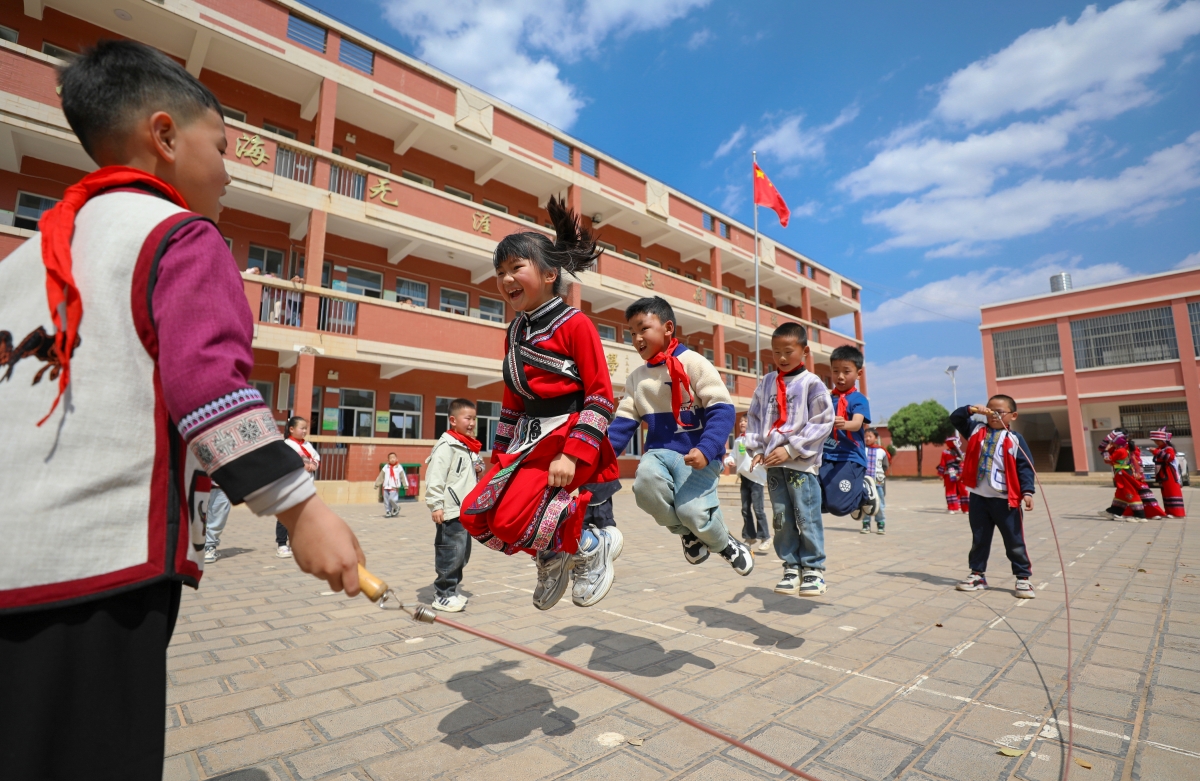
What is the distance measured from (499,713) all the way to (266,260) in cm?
1715

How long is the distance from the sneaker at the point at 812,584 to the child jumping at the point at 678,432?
66 centimetres

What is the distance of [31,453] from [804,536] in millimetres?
4403

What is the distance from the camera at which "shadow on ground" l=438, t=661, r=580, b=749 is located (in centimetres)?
246

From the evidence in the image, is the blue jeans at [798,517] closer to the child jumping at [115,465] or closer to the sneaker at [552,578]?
the sneaker at [552,578]

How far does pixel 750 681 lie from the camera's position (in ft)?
10.1

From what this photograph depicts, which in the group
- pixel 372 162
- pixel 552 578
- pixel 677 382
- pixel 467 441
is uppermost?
pixel 372 162

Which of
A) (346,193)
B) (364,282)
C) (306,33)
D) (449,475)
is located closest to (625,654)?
(449,475)

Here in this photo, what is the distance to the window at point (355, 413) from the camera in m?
16.6

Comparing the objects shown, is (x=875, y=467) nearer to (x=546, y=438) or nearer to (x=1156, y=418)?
(x=546, y=438)

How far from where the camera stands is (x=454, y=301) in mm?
19656

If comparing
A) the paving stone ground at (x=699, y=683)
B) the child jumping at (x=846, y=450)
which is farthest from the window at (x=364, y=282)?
the child jumping at (x=846, y=450)

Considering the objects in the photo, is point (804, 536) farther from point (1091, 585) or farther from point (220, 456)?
point (220, 456)

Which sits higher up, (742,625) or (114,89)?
(114,89)

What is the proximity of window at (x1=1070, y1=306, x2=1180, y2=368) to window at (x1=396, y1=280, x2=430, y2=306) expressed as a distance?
3618cm
